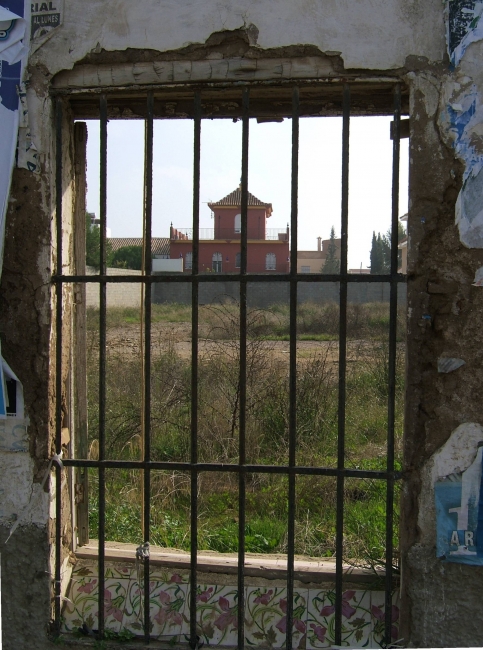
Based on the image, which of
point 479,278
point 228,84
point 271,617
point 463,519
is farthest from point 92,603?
point 228,84

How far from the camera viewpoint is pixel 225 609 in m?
2.50

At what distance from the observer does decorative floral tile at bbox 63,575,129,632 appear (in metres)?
2.45

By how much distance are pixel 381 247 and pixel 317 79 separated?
139 ft

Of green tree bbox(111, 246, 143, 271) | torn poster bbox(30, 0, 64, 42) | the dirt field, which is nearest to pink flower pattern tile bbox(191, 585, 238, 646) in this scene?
A: torn poster bbox(30, 0, 64, 42)

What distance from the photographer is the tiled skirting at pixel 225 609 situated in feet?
7.86

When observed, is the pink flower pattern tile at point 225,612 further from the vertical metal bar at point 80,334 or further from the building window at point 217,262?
the building window at point 217,262

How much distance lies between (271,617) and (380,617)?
1.54ft

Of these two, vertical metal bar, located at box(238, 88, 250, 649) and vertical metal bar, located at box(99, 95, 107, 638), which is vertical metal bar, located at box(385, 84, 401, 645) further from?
vertical metal bar, located at box(99, 95, 107, 638)

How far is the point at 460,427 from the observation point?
213 centimetres

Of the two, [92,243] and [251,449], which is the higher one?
[92,243]

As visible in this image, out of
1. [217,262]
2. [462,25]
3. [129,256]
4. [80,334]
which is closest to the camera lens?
[462,25]

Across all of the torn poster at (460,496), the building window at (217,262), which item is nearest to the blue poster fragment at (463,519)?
the torn poster at (460,496)

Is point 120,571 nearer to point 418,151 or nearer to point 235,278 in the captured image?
point 235,278

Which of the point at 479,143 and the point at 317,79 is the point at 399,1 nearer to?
the point at 317,79
